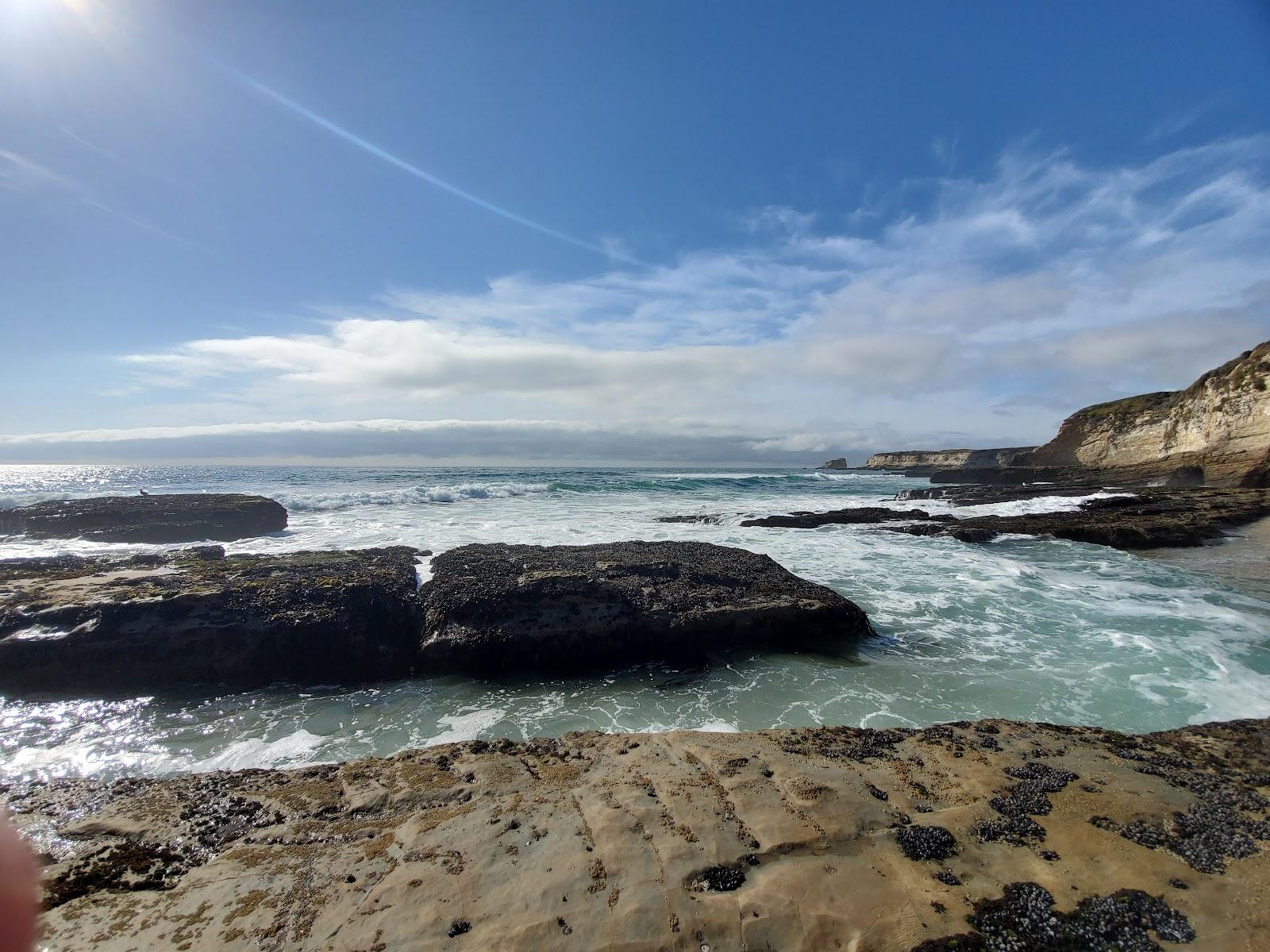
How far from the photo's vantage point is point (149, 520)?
2002cm

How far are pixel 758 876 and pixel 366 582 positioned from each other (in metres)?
7.89

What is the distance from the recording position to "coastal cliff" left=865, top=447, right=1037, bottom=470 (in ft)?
282

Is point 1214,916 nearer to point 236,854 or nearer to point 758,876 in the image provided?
point 758,876

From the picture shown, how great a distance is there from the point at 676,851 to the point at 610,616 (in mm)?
4849

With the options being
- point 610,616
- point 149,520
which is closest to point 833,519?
point 610,616

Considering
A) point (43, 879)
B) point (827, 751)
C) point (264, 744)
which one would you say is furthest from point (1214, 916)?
point (264, 744)

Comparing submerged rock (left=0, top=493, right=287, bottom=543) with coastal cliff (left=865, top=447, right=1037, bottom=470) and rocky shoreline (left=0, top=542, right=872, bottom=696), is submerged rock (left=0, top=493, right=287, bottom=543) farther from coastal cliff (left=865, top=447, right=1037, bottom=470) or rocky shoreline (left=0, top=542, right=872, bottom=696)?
coastal cliff (left=865, top=447, right=1037, bottom=470)

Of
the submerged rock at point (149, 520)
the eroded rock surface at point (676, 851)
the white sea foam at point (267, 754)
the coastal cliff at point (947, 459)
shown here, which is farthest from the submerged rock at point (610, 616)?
the coastal cliff at point (947, 459)

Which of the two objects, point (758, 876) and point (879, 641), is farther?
point (879, 641)

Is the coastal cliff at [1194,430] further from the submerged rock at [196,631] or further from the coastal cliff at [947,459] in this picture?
the submerged rock at [196,631]

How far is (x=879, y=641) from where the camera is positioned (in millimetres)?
8984

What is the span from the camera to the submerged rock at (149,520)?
19.3m

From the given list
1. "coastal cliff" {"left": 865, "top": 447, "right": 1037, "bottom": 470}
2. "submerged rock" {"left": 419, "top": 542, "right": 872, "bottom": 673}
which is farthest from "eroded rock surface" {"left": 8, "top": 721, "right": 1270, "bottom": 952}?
"coastal cliff" {"left": 865, "top": 447, "right": 1037, "bottom": 470}

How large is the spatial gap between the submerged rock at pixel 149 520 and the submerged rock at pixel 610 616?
51.6ft
